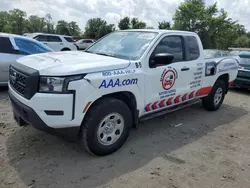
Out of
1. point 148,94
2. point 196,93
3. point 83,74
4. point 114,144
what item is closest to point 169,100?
point 148,94

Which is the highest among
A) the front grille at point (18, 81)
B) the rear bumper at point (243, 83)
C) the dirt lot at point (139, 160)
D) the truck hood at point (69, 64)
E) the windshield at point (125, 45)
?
the windshield at point (125, 45)

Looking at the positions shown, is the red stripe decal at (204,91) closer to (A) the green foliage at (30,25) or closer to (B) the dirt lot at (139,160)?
(B) the dirt lot at (139,160)

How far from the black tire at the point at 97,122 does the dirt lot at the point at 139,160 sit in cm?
15

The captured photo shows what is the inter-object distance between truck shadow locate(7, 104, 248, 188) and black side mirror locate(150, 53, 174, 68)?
1.33 meters

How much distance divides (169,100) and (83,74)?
1.98 meters

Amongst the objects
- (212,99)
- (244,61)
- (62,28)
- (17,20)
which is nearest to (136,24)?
(62,28)

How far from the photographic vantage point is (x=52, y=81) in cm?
298

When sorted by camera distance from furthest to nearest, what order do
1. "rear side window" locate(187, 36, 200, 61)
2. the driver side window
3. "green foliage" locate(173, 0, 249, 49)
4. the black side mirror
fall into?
"green foliage" locate(173, 0, 249, 49)
"rear side window" locate(187, 36, 200, 61)
the driver side window
the black side mirror

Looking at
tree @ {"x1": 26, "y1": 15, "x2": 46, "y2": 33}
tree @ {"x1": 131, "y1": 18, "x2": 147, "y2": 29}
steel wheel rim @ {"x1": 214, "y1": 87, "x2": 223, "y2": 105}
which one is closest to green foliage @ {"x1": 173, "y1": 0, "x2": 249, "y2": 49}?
tree @ {"x1": 131, "y1": 18, "x2": 147, "y2": 29}

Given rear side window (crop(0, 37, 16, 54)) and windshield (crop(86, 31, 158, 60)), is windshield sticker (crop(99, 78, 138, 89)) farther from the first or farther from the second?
rear side window (crop(0, 37, 16, 54))

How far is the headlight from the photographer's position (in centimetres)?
295

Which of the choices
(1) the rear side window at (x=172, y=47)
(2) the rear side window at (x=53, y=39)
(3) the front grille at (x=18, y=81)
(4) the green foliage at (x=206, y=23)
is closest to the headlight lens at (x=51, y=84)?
(3) the front grille at (x=18, y=81)

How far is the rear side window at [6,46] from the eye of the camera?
6.34 metres

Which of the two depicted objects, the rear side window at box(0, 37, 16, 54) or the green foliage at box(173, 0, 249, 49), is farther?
the green foliage at box(173, 0, 249, 49)
